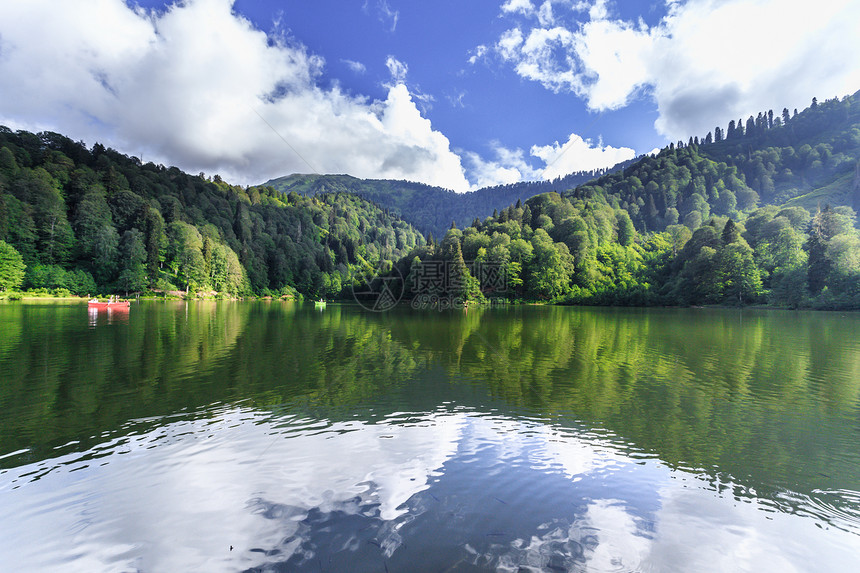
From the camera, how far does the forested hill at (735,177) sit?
160 meters

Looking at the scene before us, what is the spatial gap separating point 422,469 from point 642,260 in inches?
4884

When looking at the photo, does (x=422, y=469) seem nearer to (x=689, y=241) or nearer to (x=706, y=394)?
(x=706, y=394)

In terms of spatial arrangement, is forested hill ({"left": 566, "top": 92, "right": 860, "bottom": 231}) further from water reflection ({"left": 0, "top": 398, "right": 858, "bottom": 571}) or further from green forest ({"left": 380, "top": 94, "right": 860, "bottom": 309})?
water reflection ({"left": 0, "top": 398, "right": 858, "bottom": 571})

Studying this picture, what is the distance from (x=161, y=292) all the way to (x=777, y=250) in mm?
139482

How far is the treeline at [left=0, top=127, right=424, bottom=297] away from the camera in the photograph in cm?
7494

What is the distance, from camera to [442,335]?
2945 centimetres

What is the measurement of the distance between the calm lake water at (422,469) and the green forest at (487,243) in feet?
254

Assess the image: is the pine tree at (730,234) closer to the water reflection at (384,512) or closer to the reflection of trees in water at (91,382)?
the water reflection at (384,512)

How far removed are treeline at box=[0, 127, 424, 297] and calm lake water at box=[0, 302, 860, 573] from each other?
80930 millimetres

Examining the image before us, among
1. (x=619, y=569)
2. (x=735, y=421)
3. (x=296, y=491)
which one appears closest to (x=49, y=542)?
(x=296, y=491)

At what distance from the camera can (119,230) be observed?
307 feet

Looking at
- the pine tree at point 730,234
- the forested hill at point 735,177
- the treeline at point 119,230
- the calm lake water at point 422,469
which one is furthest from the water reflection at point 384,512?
the forested hill at point 735,177

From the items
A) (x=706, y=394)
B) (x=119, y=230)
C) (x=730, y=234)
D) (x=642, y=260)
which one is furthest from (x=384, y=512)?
(x=642, y=260)

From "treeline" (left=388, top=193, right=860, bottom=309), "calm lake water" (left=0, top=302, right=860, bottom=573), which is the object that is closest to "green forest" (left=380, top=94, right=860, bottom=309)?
"treeline" (left=388, top=193, right=860, bottom=309)
